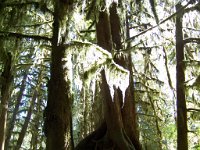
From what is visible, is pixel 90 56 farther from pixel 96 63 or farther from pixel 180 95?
pixel 180 95

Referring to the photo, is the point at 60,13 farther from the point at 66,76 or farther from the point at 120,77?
the point at 120,77

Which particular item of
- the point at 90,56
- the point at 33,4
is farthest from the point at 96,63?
the point at 33,4

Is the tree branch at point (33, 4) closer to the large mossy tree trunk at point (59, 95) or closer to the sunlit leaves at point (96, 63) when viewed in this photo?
the large mossy tree trunk at point (59, 95)

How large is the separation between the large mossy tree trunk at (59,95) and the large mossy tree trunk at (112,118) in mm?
778

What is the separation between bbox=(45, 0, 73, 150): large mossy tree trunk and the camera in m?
5.71

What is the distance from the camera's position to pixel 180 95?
9164mm

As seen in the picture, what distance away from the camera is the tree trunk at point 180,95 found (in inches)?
343

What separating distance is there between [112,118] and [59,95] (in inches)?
55.1

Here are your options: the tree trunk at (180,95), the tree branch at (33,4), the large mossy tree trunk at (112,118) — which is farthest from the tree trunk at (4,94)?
the tree trunk at (180,95)

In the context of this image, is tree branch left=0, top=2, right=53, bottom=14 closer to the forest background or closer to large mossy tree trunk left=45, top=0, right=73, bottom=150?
the forest background

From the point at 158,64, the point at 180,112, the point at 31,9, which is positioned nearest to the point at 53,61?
the point at 31,9

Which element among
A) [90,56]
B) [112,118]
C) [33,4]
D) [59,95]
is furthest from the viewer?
[112,118]

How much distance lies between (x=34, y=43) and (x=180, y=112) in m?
4.56

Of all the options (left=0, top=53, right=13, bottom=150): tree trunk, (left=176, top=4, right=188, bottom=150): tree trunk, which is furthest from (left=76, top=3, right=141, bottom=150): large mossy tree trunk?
(left=0, top=53, right=13, bottom=150): tree trunk
